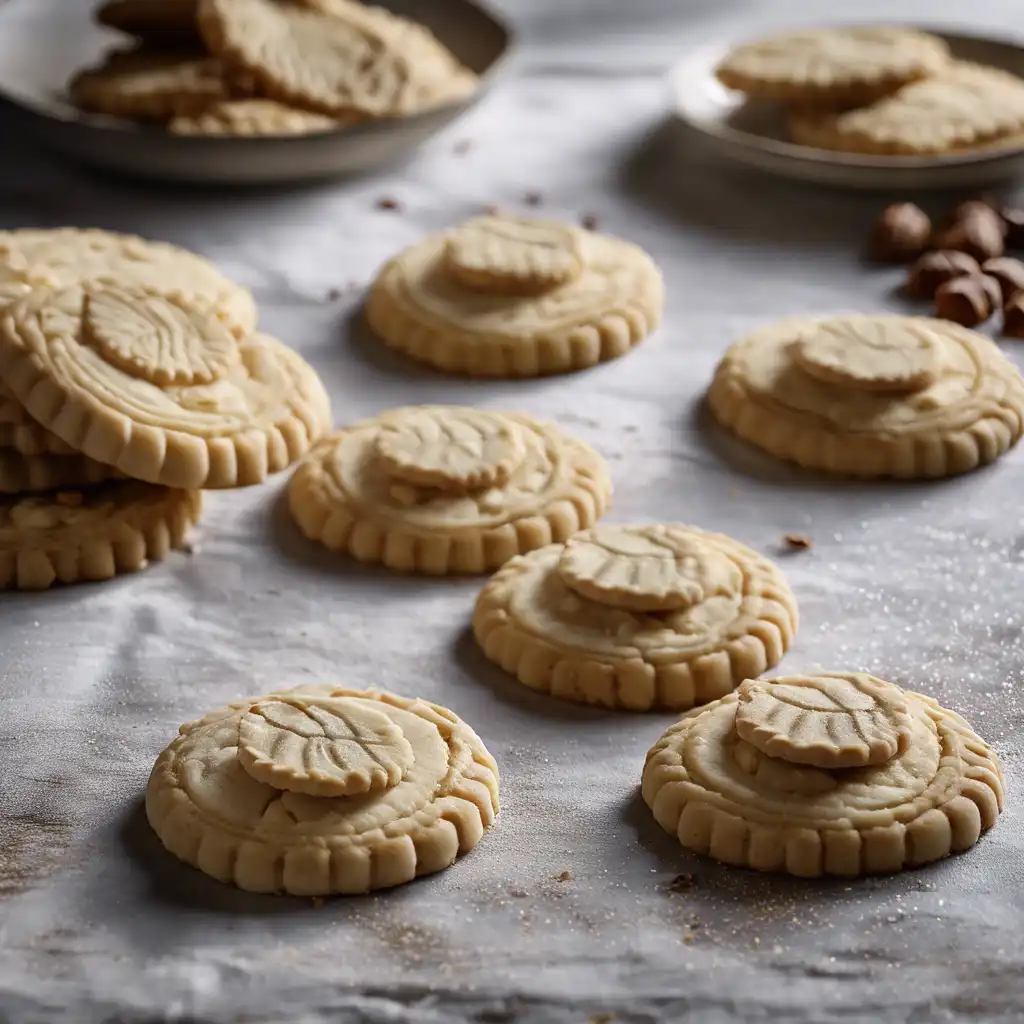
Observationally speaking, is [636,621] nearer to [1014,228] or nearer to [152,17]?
[1014,228]

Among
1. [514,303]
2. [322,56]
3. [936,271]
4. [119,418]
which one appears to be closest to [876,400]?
[936,271]

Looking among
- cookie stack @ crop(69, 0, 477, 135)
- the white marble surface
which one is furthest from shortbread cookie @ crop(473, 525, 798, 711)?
cookie stack @ crop(69, 0, 477, 135)

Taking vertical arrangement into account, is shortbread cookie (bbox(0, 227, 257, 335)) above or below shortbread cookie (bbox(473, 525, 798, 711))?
above

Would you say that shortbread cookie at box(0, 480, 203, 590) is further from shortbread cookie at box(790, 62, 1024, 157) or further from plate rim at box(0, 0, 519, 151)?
shortbread cookie at box(790, 62, 1024, 157)

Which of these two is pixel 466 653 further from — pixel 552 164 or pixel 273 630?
pixel 552 164

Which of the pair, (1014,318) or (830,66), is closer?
(1014,318)
